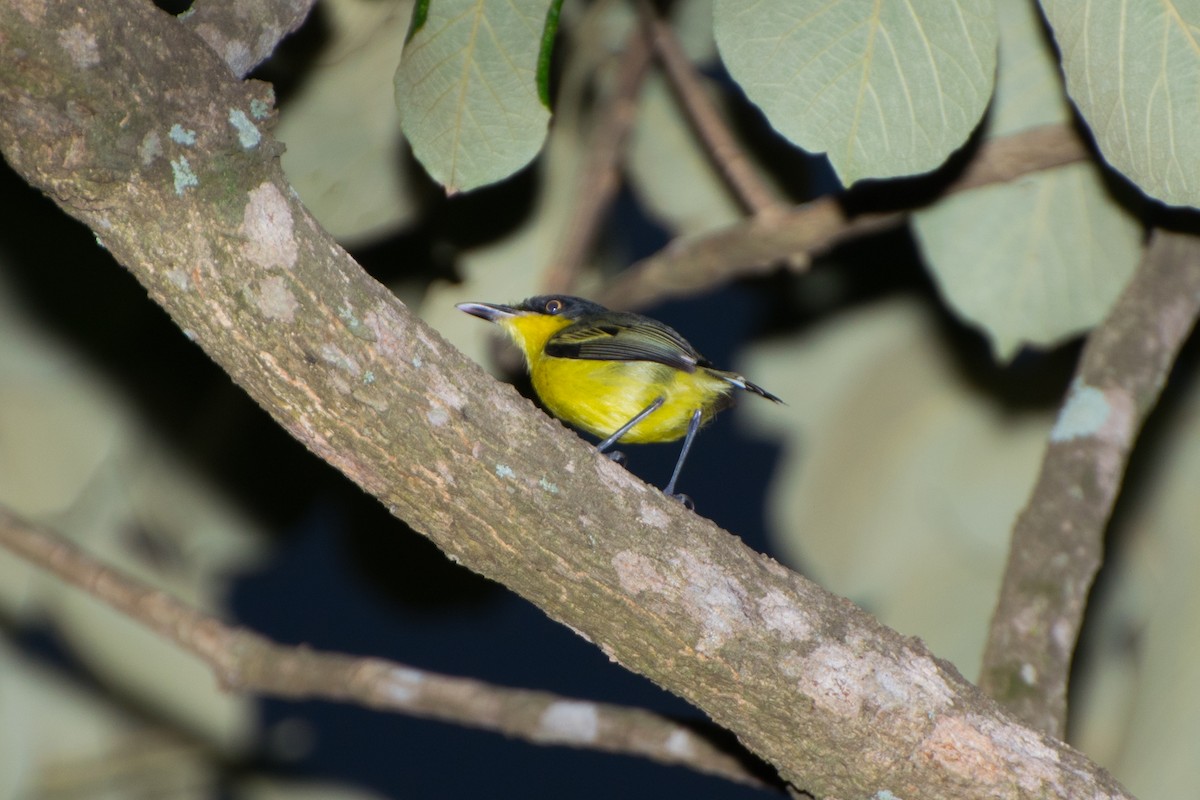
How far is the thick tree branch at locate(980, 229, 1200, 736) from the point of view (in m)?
2.06

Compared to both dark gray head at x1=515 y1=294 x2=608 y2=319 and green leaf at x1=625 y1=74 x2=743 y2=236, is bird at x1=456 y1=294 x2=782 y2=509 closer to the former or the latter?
dark gray head at x1=515 y1=294 x2=608 y2=319

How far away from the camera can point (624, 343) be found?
7.80 ft

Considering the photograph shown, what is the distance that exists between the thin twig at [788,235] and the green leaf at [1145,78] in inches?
24.6

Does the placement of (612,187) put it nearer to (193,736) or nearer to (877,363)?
(877,363)

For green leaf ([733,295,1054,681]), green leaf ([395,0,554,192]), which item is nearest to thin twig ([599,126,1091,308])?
green leaf ([733,295,1054,681])

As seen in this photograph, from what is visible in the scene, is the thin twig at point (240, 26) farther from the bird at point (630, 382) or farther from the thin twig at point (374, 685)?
the thin twig at point (374, 685)

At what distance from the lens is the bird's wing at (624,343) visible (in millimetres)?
2311

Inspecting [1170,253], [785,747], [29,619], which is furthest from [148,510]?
[1170,253]

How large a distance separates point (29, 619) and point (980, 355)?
2.86m

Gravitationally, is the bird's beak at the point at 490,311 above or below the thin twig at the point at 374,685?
above

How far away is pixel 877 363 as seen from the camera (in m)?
3.56

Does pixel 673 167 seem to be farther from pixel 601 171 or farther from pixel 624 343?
pixel 624 343

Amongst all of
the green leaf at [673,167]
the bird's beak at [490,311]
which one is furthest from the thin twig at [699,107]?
the bird's beak at [490,311]

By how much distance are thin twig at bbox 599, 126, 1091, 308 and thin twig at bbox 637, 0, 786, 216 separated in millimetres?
118
